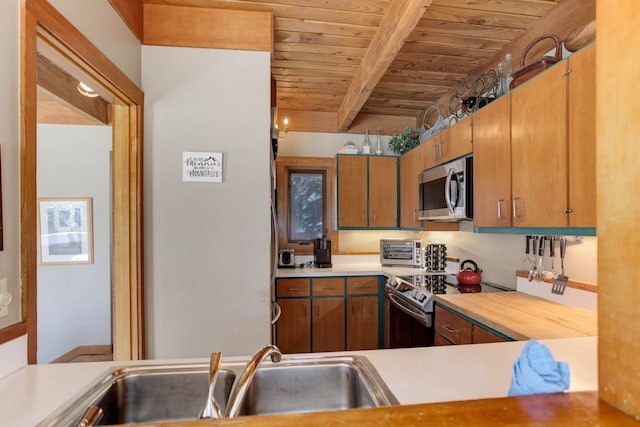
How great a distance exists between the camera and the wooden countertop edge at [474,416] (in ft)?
1.33

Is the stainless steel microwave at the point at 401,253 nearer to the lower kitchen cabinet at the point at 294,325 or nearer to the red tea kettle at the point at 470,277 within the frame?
the red tea kettle at the point at 470,277

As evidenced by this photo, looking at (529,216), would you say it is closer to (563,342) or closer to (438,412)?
(563,342)

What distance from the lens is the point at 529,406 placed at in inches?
17.4

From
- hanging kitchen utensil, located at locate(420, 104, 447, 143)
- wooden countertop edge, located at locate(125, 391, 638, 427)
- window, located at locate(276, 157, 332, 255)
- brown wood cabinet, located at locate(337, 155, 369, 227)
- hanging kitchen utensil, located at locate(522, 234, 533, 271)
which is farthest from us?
window, located at locate(276, 157, 332, 255)

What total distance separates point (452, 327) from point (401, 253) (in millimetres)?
1476

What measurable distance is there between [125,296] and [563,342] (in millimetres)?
2061

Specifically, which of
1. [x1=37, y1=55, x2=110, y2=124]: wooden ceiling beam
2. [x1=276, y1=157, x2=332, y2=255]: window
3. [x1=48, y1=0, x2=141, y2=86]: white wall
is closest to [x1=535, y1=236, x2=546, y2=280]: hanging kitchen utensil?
[x1=276, y1=157, x2=332, y2=255]: window

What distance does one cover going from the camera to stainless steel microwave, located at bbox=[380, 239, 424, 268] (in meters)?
3.27

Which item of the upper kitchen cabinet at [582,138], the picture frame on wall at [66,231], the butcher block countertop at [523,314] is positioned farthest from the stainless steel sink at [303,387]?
the picture frame on wall at [66,231]

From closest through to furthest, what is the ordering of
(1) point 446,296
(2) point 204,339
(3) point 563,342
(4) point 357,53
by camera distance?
(3) point 563,342 → (2) point 204,339 → (1) point 446,296 → (4) point 357,53

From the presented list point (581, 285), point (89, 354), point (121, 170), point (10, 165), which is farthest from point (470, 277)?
point (89, 354)

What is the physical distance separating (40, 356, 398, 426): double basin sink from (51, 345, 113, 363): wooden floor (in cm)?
257

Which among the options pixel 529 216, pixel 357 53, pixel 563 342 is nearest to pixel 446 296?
pixel 529 216

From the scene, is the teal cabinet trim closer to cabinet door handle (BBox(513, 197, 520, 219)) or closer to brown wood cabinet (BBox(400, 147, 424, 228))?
cabinet door handle (BBox(513, 197, 520, 219))
